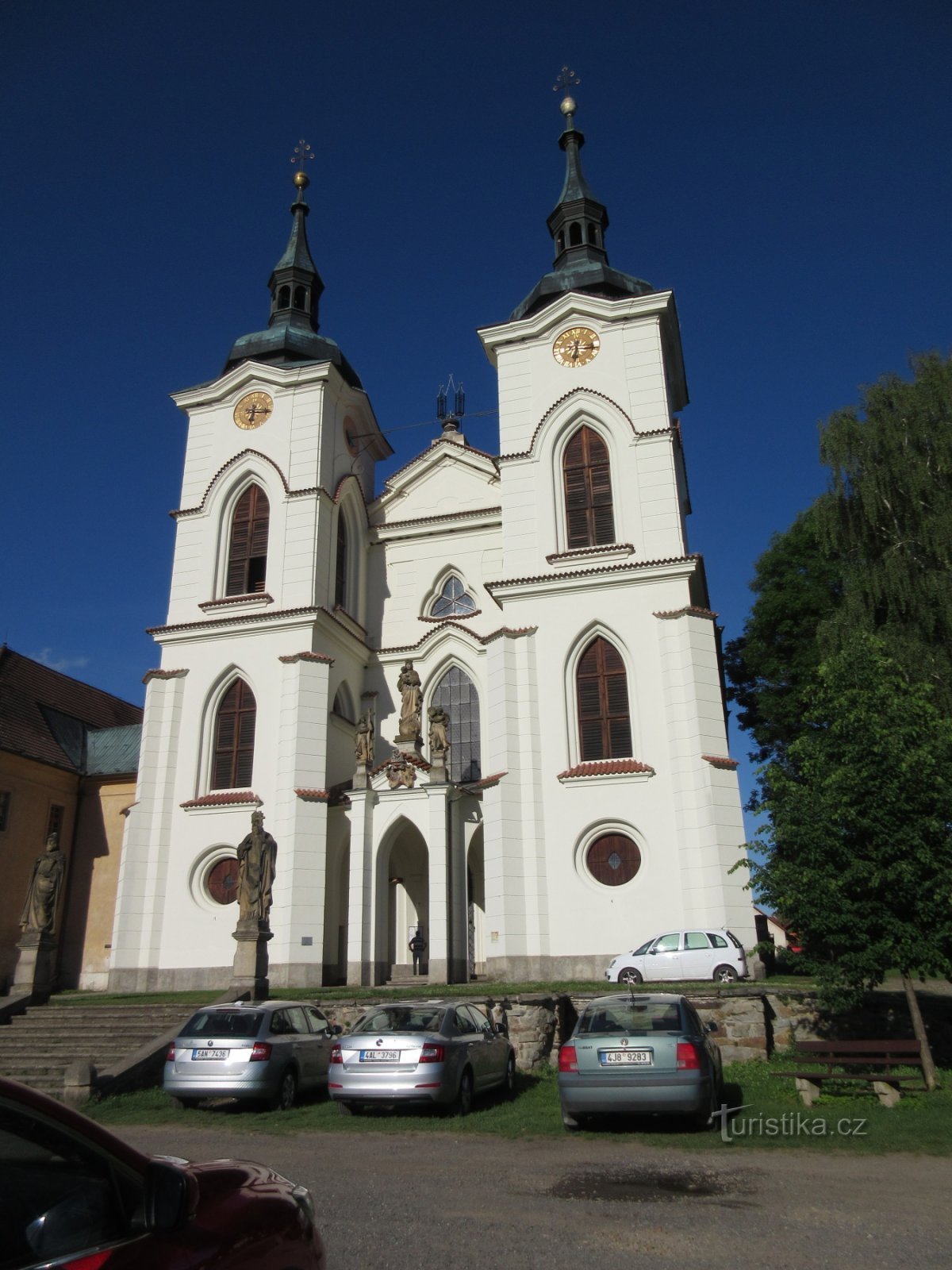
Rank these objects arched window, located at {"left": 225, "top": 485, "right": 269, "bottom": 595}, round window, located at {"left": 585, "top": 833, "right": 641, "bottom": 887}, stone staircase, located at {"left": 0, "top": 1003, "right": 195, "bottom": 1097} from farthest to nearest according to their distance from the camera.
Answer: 1. arched window, located at {"left": 225, "top": 485, "right": 269, "bottom": 595}
2. round window, located at {"left": 585, "top": 833, "right": 641, "bottom": 887}
3. stone staircase, located at {"left": 0, "top": 1003, "right": 195, "bottom": 1097}

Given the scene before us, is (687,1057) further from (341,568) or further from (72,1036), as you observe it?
(341,568)

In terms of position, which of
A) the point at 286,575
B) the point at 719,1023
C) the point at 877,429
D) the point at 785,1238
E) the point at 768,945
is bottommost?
the point at 785,1238

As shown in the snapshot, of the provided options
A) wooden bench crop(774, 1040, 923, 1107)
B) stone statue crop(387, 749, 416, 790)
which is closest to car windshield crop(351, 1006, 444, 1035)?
wooden bench crop(774, 1040, 923, 1107)

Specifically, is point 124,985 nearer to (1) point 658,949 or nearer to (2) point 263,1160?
(1) point 658,949

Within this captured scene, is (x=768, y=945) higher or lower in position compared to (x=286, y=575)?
lower

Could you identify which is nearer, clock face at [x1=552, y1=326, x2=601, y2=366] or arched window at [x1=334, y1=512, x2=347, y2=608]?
clock face at [x1=552, y1=326, x2=601, y2=366]

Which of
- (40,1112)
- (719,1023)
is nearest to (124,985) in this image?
(719,1023)

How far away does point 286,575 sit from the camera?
90.4 ft

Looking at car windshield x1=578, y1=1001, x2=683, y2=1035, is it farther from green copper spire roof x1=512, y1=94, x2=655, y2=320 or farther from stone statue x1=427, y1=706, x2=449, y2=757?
green copper spire roof x1=512, y1=94, x2=655, y2=320

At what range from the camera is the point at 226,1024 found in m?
12.8

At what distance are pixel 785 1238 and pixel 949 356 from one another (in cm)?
2497

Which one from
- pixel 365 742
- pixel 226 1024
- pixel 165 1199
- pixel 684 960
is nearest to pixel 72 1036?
pixel 226 1024

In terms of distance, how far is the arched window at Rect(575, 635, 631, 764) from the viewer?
23734 mm

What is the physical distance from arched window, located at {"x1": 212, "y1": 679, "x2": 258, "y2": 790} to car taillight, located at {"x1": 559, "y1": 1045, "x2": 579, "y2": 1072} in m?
16.8
